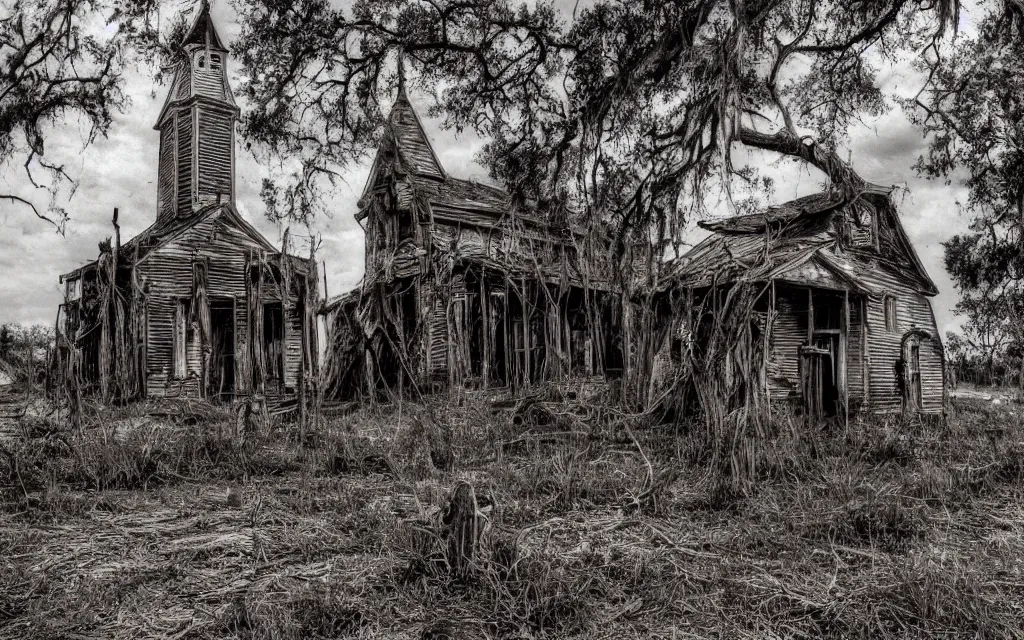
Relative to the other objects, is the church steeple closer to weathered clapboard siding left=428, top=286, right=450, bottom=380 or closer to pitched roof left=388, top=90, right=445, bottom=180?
pitched roof left=388, top=90, right=445, bottom=180

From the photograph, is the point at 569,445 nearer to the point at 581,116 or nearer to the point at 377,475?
the point at 377,475

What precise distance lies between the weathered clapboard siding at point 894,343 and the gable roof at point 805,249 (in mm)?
402

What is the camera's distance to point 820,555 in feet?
17.1

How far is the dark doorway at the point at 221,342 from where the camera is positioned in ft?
68.0

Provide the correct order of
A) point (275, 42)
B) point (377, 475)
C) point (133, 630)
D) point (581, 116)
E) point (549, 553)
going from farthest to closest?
point (581, 116)
point (275, 42)
point (377, 475)
point (549, 553)
point (133, 630)

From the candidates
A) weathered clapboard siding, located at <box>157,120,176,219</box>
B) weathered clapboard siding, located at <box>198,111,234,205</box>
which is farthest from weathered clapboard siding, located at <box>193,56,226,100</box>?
weathered clapboard siding, located at <box>157,120,176,219</box>

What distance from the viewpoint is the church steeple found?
75.0 ft

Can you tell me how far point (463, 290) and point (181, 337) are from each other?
8.67m

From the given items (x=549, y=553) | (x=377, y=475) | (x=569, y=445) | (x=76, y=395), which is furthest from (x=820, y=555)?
(x=76, y=395)

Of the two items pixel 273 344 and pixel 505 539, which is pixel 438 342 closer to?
pixel 273 344

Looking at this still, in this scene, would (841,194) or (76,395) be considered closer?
(76,395)

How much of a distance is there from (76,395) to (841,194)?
13721 millimetres

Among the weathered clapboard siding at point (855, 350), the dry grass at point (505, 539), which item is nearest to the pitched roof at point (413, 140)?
the weathered clapboard siding at point (855, 350)

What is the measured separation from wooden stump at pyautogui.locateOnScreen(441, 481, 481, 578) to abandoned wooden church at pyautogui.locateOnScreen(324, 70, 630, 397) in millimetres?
7438
